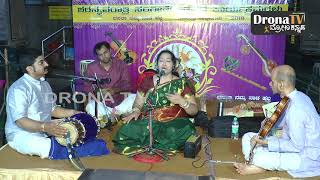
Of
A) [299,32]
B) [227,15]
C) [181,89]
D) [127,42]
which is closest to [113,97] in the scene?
[127,42]

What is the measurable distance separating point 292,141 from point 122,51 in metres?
3.37

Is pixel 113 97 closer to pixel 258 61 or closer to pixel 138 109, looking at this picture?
pixel 138 109

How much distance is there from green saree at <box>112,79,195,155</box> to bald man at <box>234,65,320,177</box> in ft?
2.66

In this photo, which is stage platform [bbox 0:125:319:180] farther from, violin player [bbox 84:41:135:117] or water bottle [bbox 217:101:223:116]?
violin player [bbox 84:41:135:117]

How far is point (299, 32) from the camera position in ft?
19.3

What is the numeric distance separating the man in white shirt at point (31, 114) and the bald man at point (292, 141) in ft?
5.95

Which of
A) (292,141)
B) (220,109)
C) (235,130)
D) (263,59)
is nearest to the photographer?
(292,141)

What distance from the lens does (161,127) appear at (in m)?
4.38

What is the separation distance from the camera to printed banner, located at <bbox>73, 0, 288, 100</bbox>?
6.04 meters

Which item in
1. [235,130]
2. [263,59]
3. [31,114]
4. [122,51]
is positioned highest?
[122,51]

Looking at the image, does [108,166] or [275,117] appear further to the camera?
[108,166]

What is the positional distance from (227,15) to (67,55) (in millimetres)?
2738

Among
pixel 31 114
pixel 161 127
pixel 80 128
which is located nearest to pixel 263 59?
pixel 161 127

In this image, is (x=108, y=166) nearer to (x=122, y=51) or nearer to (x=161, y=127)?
(x=161, y=127)
